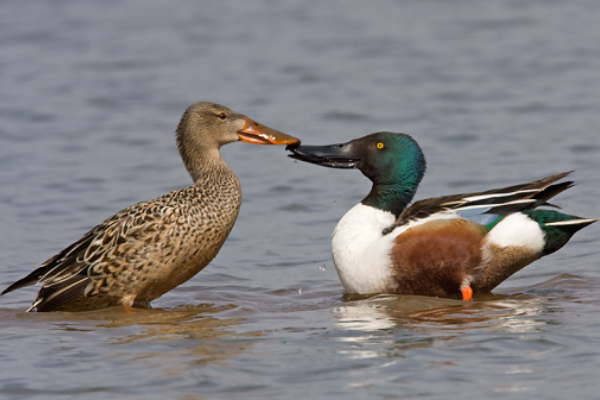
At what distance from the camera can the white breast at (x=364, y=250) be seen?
21.4 feet

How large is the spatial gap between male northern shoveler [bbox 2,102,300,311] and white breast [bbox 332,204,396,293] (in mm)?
717

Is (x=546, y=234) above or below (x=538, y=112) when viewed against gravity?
below

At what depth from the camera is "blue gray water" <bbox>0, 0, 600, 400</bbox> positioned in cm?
502

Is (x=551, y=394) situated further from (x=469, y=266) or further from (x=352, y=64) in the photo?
(x=352, y=64)

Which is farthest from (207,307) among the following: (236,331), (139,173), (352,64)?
(352,64)

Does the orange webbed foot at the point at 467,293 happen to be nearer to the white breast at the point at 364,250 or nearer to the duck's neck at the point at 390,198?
the white breast at the point at 364,250

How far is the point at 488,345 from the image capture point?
17.2 feet

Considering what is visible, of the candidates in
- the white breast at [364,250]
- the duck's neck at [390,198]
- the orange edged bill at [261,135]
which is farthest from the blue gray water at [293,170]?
the orange edged bill at [261,135]

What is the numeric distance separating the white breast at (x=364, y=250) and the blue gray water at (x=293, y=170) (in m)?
0.13

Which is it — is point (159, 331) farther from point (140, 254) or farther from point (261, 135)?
point (261, 135)

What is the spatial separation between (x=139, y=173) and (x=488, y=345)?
550 centimetres

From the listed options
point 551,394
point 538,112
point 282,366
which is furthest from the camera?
point 538,112

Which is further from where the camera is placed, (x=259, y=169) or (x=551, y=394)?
(x=259, y=169)

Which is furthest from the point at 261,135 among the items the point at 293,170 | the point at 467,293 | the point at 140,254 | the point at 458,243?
the point at 293,170
